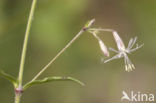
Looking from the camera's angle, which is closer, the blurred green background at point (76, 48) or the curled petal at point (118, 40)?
the curled petal at point (118, 40)

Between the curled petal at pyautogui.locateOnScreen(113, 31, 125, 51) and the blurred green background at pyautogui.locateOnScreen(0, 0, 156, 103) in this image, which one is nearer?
the curled petal at pyautogui.locateOnScreen(113, 31, 125, 51)

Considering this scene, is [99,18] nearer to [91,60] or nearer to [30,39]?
[91,60]

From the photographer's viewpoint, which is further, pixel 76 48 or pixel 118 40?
pixel 76 48

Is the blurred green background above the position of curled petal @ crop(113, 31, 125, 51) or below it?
above

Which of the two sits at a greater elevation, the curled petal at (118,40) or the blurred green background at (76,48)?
the blurred green background at (76,48)

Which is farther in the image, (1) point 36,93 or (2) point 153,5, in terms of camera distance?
(2) point 153,5

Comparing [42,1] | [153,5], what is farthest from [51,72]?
[153,5]

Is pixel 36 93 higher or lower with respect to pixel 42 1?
lower

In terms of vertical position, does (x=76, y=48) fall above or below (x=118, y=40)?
above
